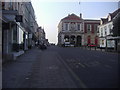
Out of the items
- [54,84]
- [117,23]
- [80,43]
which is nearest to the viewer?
[54,84]

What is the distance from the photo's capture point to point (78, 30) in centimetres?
8275

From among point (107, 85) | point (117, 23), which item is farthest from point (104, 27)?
point (107, 85)

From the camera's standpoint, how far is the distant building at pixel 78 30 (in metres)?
80.9

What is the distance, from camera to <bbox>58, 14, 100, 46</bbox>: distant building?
80.9 metres

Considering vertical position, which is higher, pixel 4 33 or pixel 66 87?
pixel 4 33

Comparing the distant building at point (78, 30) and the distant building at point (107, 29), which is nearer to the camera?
the distant building at point (107, 29)

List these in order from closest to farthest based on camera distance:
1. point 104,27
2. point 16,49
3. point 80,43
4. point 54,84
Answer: point 54,84, point 16,49, point 104,27, point 80,43

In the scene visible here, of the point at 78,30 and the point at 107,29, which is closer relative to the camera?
the point at 107,29

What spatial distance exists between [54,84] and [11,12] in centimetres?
1120

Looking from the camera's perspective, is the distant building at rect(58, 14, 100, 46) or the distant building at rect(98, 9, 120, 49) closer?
the distant building at rect(98, 9, 120, 49)

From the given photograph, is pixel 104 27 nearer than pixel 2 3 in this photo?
No

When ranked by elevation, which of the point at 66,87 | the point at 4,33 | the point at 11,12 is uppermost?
the point at 11,12

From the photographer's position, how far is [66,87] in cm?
711

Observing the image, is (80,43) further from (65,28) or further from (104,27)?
(104,27)
